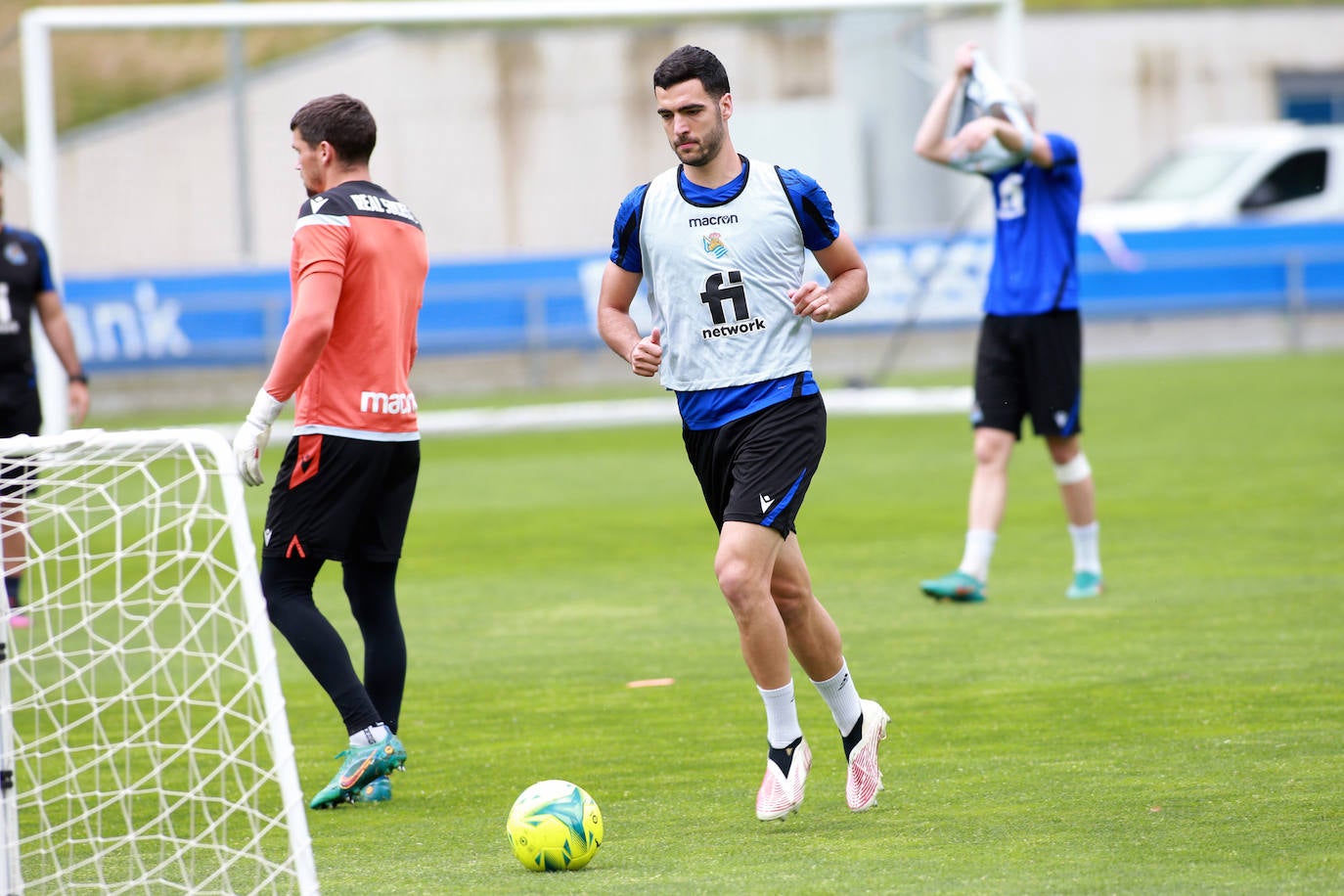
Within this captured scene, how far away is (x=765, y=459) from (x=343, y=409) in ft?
4.12

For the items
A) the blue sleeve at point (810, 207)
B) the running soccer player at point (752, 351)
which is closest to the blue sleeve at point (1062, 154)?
the running soccer player at point (752, 351)

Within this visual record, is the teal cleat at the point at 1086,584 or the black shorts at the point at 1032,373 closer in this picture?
the black shorts at the point at 1032,373

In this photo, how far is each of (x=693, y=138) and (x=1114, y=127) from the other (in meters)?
27.0

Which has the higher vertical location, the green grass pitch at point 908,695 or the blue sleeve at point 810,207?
the blue sleeve at point 810,207

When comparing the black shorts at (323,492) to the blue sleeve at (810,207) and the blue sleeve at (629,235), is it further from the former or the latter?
the blue sleeve at (810,207)

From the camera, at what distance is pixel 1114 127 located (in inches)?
1197

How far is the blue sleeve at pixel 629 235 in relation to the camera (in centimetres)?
508

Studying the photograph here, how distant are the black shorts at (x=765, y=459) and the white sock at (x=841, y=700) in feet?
1.48

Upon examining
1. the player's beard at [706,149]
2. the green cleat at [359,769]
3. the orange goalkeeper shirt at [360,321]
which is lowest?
the green cleat at [359,769]

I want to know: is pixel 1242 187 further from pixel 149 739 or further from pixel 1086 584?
pixel 149 739

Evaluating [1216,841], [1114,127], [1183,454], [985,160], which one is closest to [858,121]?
[1183,454]

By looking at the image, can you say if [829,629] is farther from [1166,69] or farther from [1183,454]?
[1166,69]

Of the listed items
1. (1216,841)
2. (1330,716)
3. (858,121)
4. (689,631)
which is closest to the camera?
(1216,841)

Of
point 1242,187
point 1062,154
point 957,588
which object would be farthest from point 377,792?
point 1242,187
